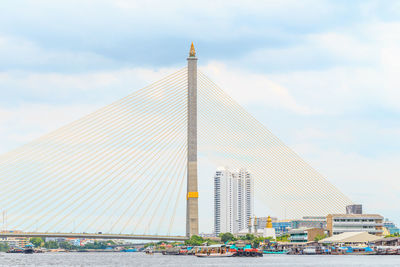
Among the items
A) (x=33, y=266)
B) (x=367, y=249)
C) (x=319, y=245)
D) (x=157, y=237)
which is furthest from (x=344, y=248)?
(x=33, y=266)

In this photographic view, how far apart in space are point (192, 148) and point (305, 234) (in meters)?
51.7

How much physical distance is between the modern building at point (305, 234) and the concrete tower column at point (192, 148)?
115ft

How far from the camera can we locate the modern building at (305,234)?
142 m

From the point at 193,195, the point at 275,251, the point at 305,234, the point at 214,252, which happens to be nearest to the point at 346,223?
the point at 305,234

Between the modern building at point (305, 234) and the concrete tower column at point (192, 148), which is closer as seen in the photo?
the concrete tower column at point (192, 148)

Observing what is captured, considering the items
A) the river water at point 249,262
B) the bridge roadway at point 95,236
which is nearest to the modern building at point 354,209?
the river water at point 249,262

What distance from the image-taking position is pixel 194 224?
382 ft

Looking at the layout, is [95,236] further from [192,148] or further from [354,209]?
[354,209]

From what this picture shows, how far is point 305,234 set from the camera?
152375 mm

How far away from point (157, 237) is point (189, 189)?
844 inches

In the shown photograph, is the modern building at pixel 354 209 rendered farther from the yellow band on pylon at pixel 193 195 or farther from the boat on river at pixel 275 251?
the yellow band on pylon at pixel 193 195

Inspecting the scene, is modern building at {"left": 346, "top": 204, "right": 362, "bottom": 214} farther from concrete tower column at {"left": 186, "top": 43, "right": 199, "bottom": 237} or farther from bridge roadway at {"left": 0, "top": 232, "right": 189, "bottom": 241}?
concrete tower column at {"left": 186, "top": 43, "right": 199, "bottom": 237}

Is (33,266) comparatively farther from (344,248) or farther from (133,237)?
(344,248)

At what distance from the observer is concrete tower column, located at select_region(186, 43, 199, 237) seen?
11000 centimetres
